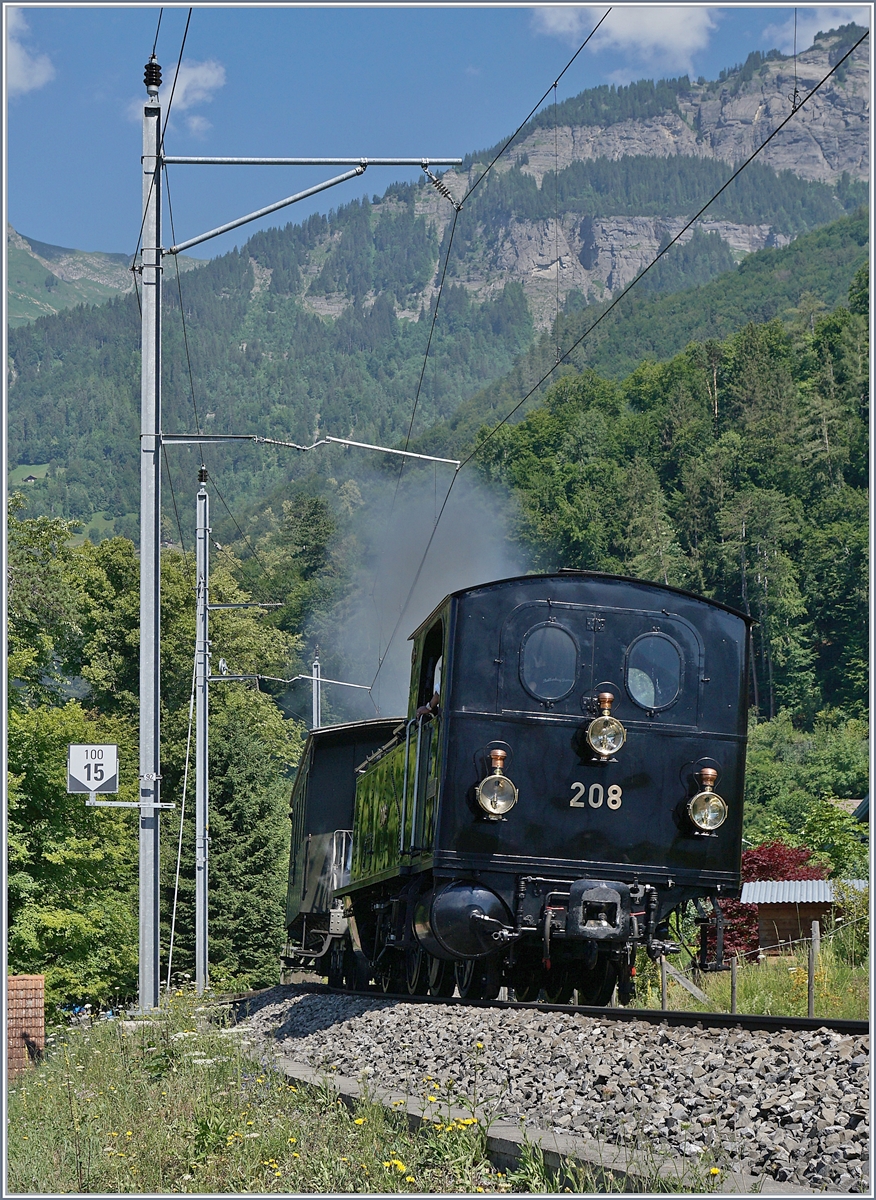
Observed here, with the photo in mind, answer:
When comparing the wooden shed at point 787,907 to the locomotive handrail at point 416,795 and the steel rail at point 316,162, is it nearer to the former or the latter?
the locomotive handrail at point 416,795

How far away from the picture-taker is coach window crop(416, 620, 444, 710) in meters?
12.4

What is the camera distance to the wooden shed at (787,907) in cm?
2775

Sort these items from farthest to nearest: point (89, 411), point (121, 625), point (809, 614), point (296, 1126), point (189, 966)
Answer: point (89, 411) → point (809, 614) → point (121, 625) → point (189, 966) → point (296, 1126)

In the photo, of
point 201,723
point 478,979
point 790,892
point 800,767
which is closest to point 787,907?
point 790,892

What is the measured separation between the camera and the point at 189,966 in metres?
41.9

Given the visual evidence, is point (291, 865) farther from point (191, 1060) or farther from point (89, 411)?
point (89, 411)

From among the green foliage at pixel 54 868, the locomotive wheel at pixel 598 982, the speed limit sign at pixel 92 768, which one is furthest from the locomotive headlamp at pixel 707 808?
the green foliage at pixel 54 868

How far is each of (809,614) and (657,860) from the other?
79.4 metres

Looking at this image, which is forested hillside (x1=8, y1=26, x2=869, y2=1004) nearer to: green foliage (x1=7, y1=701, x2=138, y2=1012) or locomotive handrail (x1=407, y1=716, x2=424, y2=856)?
green foliage (x1=7, y1=701, x2=138, y2=1012)

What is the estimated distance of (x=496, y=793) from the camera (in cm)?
1127

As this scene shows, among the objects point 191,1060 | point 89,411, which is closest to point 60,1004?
point 191,1060

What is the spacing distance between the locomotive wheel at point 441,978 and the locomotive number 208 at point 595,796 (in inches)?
122

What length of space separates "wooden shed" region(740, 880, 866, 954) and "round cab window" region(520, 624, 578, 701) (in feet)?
57.4

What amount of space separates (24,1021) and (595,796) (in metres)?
8.12
